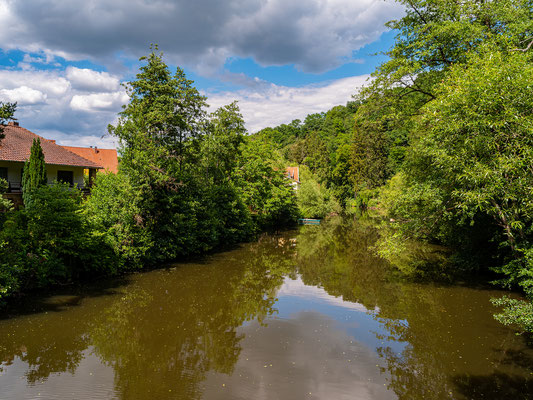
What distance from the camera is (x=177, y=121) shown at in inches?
790

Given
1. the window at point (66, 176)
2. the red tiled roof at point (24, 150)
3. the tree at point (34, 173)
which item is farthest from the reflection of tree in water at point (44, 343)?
the window at point (66, 176)

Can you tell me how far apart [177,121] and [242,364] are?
15105 mm

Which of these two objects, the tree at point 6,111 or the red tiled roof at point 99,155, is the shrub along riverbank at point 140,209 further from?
the red tiled roof at point 99,155

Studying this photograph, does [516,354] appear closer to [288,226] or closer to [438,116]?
[438,116]

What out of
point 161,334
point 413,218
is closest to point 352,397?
point 161,334

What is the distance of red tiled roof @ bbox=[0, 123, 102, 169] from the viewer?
22750 mm

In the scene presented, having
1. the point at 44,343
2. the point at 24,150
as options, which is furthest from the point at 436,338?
the point at 24,150

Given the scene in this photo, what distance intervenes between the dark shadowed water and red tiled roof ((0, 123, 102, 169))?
45.0 ft

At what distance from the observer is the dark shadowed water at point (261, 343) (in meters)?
7.83

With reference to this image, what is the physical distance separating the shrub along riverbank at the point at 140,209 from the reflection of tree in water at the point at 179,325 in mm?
2235

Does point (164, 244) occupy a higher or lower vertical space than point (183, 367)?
higher

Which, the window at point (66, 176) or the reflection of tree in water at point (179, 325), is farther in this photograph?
the window at point (66, 176)

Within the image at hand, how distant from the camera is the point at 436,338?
34.6ft

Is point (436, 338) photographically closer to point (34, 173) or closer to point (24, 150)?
point (34, 173)
